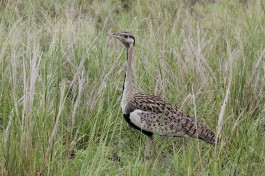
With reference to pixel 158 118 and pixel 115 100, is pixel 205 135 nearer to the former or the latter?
pixel 158 118

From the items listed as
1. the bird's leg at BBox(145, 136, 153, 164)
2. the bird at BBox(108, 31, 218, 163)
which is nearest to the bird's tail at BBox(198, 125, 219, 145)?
the bird at BBox(108, 31, 218, 163)

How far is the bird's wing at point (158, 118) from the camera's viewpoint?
4027mm

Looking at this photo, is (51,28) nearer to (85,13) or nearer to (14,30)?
(14,30)

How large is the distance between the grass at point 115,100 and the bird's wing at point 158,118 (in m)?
0.15

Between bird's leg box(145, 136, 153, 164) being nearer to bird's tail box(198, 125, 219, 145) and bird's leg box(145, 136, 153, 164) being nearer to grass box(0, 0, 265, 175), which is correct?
grass box(0, 0, 265, 175)

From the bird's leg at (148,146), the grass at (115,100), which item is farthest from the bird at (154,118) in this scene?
the grass at (115,100)

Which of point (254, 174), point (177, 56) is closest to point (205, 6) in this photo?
point (177, 56)

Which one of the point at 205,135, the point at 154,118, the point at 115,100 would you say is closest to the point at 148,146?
the point at 154,118

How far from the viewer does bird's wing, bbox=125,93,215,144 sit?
4.03m

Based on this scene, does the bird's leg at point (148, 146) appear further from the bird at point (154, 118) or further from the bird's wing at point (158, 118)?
the bird's wing at point (158, 118)

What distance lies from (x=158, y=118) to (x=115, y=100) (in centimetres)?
71

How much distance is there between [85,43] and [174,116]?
160cm

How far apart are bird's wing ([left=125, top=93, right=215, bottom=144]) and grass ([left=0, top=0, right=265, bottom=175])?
0.48ft

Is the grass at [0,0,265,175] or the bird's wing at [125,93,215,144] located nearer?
the grass at [0,0,265,175]
